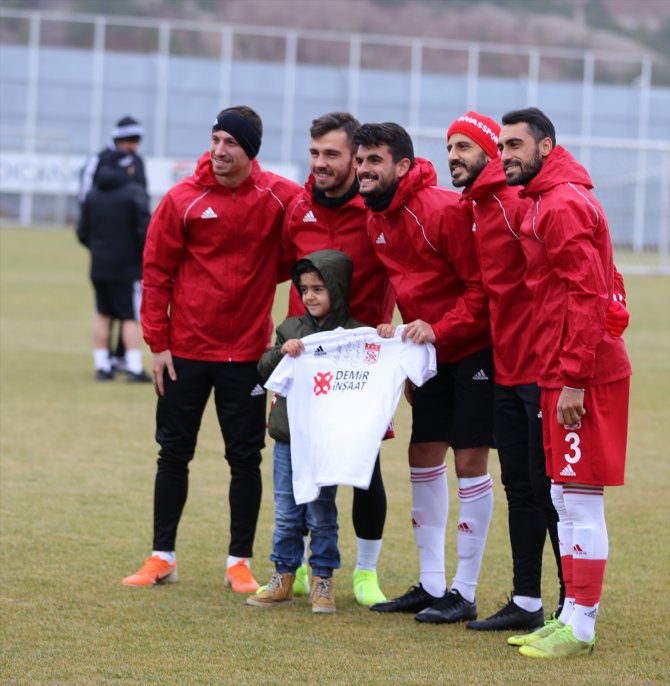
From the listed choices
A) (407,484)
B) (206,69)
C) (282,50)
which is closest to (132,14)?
(282,50)

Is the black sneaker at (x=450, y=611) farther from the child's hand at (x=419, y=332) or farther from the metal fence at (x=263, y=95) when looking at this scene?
the metal fence at (x=263, y=95)

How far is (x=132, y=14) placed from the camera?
72000 mm

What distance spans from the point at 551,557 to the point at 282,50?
2797 inches

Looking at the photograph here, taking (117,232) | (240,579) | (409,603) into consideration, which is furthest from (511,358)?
(117,232)

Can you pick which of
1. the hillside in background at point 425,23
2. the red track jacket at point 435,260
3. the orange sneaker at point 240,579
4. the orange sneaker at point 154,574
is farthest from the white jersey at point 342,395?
the hillside in background at point 425,23

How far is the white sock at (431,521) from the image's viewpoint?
5.56m

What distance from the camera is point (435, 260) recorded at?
17.3 feet

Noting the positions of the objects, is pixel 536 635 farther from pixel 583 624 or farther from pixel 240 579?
pixel 240 579

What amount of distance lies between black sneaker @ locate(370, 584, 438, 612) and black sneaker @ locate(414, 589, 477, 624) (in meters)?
0.09

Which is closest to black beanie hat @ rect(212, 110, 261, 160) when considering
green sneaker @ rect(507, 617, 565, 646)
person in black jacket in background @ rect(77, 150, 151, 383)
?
green sneaker @ rect(507, 617, 565, 646)

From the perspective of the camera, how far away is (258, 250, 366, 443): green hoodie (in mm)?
5328

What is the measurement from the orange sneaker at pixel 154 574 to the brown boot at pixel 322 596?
2.45 ft

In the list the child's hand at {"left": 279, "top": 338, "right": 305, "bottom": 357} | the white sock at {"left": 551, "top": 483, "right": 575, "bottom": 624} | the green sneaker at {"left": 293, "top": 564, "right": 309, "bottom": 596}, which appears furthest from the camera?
the green sneaker at {"left": 293, "top": 564, "right": 309, "bottom": 596}

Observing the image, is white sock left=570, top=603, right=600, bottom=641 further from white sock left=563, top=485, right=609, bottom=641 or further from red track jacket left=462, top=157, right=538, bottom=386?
red track jacket left=462, top=157, right=538, bottom=386
